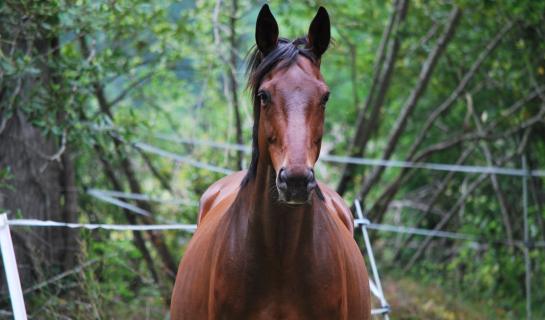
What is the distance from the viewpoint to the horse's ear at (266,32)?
338 cm

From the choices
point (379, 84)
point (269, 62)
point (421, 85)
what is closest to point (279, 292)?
point (269, 62)

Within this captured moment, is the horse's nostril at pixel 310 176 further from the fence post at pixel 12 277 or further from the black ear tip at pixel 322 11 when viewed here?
the fence post at pixel 12 277

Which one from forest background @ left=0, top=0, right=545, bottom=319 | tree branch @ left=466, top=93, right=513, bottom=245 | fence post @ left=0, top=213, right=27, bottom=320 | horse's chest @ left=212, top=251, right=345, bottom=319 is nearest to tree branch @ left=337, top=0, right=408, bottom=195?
forest background @ left=0, top=0, right=545, bottom=319

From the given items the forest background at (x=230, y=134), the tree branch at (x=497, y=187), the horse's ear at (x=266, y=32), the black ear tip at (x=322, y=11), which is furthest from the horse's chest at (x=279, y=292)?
the tree branch at (x=497, y=187)

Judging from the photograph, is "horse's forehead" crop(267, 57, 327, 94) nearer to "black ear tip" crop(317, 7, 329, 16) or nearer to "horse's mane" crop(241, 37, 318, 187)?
"horse's mane" crop(241, 37, 318, 187)

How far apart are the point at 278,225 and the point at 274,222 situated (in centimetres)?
2

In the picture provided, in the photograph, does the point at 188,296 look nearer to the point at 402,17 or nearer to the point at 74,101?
the point at 74,101

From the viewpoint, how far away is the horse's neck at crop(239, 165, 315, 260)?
337 centimetres

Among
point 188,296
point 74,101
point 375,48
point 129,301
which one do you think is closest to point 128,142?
point 74,101

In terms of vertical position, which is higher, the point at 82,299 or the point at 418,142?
A: the point at 418,142

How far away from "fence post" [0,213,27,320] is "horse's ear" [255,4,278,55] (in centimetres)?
153

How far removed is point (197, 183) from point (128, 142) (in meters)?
2.23

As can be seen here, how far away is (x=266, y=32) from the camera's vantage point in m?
3.44

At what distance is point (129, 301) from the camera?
7875mm
